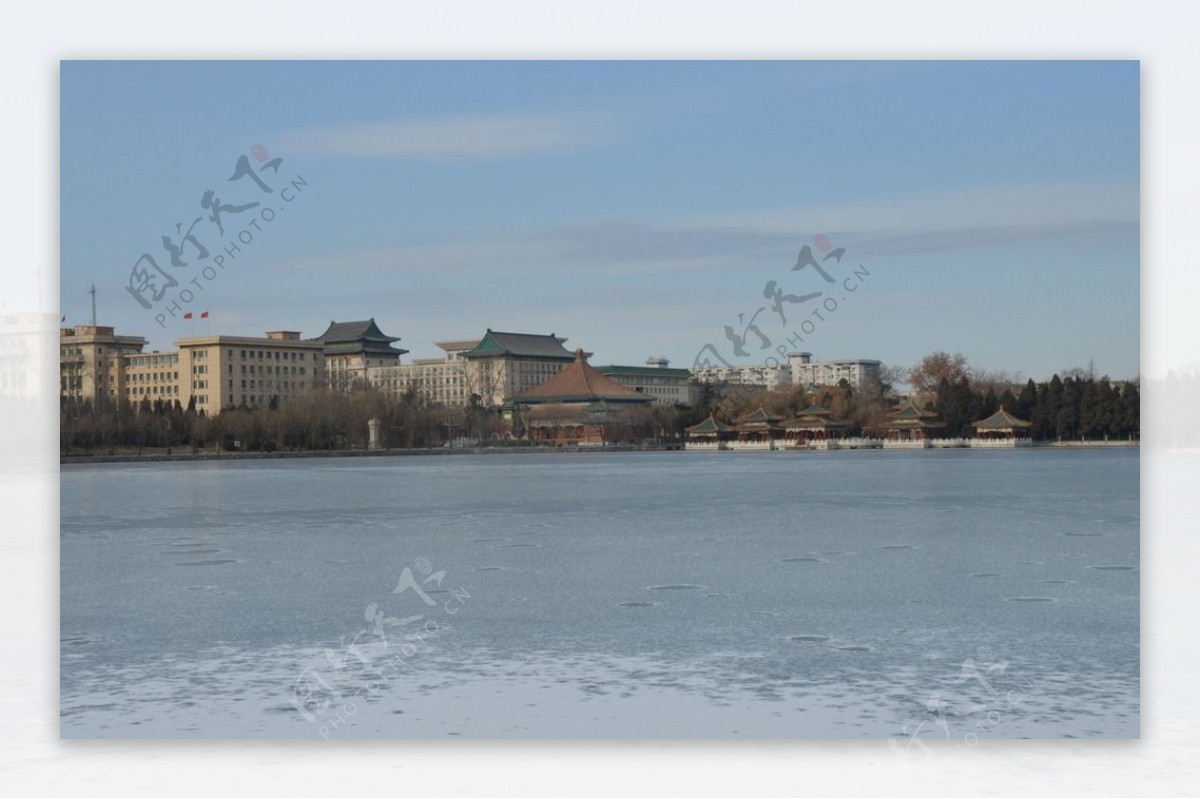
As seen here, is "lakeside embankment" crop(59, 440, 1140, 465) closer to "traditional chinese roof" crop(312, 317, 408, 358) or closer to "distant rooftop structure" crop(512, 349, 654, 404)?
"distant rooftop structure" crop(512, 349, 654, 404)

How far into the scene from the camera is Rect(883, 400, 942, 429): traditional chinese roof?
6153 cm

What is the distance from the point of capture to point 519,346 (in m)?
67.2

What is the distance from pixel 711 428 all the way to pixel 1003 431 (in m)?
14.0

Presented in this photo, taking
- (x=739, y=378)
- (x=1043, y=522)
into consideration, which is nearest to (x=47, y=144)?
(x=1043, y=522)

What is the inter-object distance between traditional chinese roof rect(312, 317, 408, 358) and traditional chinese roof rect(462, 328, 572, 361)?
4.00 meters

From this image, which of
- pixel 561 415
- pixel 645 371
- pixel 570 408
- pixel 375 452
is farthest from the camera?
pixel 645 371

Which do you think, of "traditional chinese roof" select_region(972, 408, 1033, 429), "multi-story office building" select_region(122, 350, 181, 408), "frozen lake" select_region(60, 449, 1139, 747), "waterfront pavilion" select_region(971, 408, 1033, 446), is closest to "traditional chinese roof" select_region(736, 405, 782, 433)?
"waterfront pavilion" select_region(971, 408, 1033, 446)

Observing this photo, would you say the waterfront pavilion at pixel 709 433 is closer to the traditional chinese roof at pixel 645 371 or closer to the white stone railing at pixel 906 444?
the traditional chinese roof at pixel 645 371

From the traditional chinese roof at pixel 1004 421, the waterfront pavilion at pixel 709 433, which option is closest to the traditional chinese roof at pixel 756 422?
the waterfront pavilion at pixel 709 433

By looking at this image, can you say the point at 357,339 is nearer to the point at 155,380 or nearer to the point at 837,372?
the point at 155,380

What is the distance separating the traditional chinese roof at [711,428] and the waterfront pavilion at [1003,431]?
39.9 feet

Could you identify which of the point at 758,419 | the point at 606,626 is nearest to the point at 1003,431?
the point at 758,419

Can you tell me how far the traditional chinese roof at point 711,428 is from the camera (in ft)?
216

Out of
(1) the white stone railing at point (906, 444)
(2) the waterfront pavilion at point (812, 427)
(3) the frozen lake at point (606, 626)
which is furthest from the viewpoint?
(2) the waterfront pavilion at point (812, 427)
